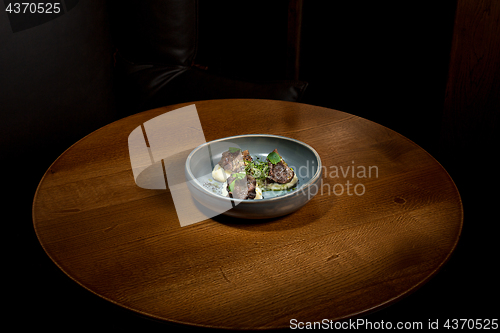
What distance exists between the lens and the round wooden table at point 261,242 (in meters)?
0.66

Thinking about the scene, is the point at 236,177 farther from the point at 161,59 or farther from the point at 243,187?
the point at 161,59

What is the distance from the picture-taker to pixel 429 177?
98cm

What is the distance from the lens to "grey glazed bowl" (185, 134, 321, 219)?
790 mm

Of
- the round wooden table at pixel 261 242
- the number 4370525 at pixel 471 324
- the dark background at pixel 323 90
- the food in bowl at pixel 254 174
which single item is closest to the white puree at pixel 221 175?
the food in bowl at pixel 254 174

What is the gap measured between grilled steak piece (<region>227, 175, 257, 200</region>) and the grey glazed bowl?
34mm

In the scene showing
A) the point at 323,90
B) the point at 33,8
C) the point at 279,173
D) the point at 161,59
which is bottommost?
the point at 323,90

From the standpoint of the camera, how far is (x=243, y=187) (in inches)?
33.4

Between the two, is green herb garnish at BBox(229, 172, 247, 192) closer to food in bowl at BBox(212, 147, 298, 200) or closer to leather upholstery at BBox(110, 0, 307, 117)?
food in bowl at BBox(212, 147, 298, 200)

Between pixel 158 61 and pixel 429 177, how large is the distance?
4.66 feet

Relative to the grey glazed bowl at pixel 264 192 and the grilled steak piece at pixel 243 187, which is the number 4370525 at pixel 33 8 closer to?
the grey glazed bowl at pixel 264 192

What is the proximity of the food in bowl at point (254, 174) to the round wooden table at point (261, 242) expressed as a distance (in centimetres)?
7

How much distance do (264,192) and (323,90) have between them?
5.92ft

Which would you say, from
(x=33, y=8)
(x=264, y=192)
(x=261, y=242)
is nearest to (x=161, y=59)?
(x=33, y=8)

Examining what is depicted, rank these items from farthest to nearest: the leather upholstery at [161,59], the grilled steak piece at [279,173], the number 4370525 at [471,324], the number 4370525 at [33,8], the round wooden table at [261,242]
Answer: the leather upholstery at [161,59] → the number 4370525 at [33,8] → the number 4370525 at [471,324] → the grilled steak piece at [279,173] → the round wooden table at [261,242]
